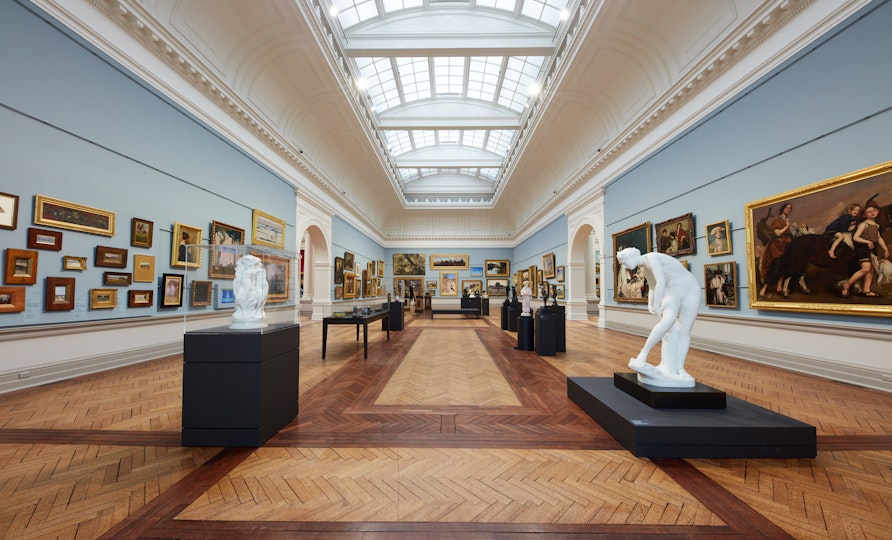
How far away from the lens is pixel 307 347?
8.04 m

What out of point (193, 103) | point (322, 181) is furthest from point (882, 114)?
point (322, 181)

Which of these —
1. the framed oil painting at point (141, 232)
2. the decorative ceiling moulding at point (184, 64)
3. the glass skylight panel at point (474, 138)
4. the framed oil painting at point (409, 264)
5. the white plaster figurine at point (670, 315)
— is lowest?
the white plaster figurine at point (670, 315)

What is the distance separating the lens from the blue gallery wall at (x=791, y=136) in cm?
458

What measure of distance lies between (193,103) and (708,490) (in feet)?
32.3

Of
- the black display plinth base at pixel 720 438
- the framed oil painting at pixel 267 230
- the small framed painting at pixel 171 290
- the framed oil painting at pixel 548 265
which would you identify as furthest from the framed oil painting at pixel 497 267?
the black display plinth base at pixel 720 438

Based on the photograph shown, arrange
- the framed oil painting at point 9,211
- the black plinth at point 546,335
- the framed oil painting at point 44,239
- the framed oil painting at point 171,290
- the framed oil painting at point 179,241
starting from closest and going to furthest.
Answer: the framed oil painting at point 9,211, the framed oil painting at point 44,239, the framed oil painting at point 171,290, the framed oil painting at point 179,241, the black plinth at point 546,335

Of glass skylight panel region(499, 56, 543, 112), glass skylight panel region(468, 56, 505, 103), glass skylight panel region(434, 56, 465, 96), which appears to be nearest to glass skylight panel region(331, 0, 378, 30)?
glass skylight panel region(434, 56, 465, 96)

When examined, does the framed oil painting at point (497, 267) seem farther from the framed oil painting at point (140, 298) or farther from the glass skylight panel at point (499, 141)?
the framed oil painting at point (140, 298)

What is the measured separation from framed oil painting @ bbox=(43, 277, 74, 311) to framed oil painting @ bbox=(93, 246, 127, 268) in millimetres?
473

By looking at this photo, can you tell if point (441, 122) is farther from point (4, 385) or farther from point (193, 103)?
point (4, 385)

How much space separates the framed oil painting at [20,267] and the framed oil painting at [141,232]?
4.45 ft

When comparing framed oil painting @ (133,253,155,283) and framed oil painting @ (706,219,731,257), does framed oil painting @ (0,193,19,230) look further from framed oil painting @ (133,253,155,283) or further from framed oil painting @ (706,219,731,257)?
framed oil painting @ (706,219,731,257)

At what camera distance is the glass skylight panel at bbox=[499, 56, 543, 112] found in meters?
12.8

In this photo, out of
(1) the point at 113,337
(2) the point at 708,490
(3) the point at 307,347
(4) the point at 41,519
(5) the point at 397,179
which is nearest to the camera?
(4) the point at 41,519
